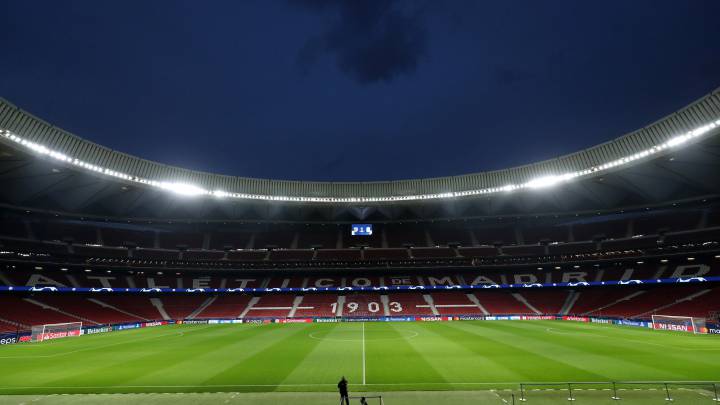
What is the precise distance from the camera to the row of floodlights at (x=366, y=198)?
1209 inches

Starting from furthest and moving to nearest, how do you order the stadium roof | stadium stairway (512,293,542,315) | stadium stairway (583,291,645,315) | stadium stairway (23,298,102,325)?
stadium stairway (512,293,542,315), stadium stairway (583,291,645,315), stadium stairway (23,298,102,325), the stadium roof

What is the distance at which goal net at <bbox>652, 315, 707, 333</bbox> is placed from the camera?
32.0 metres

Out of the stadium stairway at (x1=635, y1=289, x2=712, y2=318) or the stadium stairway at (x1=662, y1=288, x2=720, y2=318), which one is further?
the stadium stairway at (x1=635, y1=289, x2=712, y2=318)

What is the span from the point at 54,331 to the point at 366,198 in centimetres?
3764

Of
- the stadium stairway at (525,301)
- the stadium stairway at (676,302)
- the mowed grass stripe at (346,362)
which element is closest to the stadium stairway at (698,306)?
the stadium stairway at (676,302)

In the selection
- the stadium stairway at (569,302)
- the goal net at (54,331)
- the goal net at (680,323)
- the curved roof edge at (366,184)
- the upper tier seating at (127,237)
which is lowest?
the goal net at (680,323)

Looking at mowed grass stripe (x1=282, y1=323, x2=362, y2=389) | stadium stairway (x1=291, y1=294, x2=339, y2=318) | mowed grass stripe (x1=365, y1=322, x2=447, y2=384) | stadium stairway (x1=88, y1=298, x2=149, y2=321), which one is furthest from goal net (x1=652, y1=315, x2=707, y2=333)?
stadium stairway (x1=88, y1=298, x2=149, y2=321)

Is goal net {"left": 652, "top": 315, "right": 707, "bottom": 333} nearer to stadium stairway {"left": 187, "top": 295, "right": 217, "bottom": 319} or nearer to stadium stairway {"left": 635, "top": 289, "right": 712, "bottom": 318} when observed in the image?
stadium stairway {"left": 635, "top": 289, "right": 712, "bottom": 318}

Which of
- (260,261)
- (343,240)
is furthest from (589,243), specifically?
(260,261)

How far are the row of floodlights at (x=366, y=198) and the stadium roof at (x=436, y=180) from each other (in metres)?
0.08

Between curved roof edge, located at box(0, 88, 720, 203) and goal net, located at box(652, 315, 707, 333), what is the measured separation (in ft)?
48.8

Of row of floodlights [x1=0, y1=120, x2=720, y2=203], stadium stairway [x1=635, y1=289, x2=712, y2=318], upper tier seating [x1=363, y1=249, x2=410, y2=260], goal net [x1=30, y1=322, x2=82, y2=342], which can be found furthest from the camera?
upper tier seating [x1=363, y1=249, x2=410, y2=260]

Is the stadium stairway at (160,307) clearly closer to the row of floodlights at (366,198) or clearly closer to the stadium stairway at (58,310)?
the stadium stairway at (58,310)

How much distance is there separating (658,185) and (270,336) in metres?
47.6
